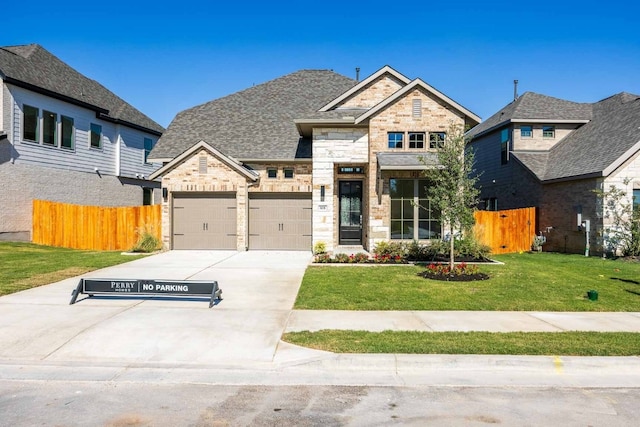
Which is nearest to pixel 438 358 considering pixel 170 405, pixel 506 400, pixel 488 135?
pixel 506 400

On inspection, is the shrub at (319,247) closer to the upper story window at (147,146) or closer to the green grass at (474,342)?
the green grass at (474,342)

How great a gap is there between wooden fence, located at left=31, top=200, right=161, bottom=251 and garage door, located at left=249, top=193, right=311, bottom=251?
4.41m

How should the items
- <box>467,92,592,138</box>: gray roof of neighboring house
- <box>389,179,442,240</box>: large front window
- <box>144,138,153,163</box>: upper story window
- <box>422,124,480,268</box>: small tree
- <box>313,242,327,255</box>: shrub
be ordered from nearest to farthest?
<box>422,124,480,268</box>: small tree
<box>389,179,442,240</box>: large front window
<box>313,242,327,255</box>: shrub
<box>467,92,592,138</box>: gray roof of neighboring house
<box>144,138,153,163</box>: upper story window

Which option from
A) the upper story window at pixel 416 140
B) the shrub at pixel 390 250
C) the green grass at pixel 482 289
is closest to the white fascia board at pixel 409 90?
the upper story window at pixel 416 140

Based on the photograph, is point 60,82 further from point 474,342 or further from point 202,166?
point 474,342

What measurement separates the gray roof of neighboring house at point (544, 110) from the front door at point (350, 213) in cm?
813

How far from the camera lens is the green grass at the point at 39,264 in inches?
449

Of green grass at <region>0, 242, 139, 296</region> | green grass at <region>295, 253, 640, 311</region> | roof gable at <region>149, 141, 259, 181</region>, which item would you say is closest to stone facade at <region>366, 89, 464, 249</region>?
green grass at <region>295, 253, 640, 311</region>

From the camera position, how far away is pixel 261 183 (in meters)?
19.5

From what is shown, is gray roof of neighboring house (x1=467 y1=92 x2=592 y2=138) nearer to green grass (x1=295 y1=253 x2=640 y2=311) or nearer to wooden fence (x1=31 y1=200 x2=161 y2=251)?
green grass (x1=295 y1=253 x2=640 y2=311)

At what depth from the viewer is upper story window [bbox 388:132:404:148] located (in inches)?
706

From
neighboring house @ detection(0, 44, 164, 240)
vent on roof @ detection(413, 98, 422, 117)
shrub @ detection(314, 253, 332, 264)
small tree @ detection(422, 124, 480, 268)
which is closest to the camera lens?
small tree @ detection(422, 124, 480, 268)

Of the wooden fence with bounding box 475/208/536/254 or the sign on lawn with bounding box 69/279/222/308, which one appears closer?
the sign on lawn with bounding box 69/279/222/308

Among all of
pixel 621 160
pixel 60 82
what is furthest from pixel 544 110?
pixel 60 82
